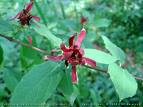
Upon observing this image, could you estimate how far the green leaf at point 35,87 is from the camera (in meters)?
0.82

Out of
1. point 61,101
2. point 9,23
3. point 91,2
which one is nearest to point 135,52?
point 61,101

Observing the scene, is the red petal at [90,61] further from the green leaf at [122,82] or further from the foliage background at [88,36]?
the foliage background at [88,36]

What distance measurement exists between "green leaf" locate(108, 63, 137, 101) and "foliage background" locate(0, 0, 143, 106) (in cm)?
22

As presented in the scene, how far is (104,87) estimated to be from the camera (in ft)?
8.34

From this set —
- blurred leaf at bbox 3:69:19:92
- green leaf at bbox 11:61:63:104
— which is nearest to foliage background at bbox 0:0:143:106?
blurred leaf at bbox 3:69:19:92

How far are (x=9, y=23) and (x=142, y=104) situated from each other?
1027 mm

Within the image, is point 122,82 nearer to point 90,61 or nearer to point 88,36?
point 90,61

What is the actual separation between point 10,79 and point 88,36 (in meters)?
0.66

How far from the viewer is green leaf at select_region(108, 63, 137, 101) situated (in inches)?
31.7

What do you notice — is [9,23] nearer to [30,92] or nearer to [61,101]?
[30,92]

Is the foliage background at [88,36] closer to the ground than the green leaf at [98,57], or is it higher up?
higher up

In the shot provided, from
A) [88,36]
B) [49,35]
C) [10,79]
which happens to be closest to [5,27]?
[49,35]

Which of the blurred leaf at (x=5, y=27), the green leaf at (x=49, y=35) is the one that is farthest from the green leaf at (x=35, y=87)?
the blurred leaf at (x=5, y=27)

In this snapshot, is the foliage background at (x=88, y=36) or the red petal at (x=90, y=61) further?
the foliage background at (x=88, y=36)
